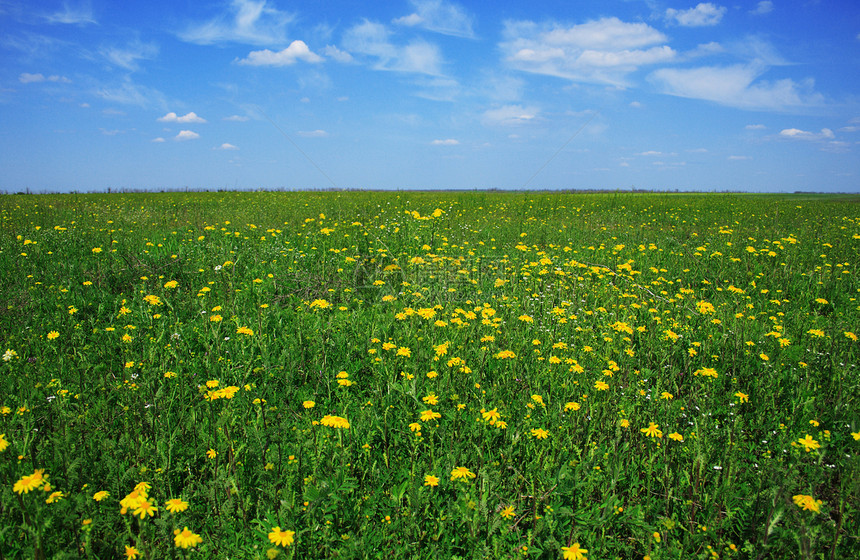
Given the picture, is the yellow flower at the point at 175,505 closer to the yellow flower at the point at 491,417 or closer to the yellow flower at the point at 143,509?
the yellow flower at the point at 143,509

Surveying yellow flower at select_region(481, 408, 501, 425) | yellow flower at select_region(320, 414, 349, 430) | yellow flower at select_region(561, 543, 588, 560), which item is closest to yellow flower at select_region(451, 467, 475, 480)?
yellow flower at select_region(481, 408, 501, 425)

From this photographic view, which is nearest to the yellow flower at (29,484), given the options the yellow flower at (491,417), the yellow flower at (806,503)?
the yellow flower at (491,417)

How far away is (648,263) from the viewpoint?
7.18 m

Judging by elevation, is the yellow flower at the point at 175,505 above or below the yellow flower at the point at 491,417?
below

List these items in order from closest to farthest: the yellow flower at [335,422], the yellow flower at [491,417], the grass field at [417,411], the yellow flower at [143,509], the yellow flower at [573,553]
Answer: the yellow flower at [143,509]
the yellow flower at [573,553]
the grass field at [417,411]
the yellow flower at [335,422]
the yellow flower at [491,417]

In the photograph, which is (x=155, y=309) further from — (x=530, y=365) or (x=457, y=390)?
(x=530, y=365)

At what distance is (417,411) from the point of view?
2.82 m

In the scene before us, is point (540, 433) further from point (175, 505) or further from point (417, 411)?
point (175, 505)

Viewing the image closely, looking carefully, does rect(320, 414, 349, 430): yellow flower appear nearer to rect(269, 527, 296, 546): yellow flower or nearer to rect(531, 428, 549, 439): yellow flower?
rect(269, 527, 296, 546): yellow flower

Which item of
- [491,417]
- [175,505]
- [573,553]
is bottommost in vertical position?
[573,553]

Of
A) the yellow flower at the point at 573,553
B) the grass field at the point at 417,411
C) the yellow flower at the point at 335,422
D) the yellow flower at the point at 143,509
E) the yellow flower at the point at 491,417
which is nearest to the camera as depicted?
the yellow flower at the point at 143,509

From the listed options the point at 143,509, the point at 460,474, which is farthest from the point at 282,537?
the point at 460,474

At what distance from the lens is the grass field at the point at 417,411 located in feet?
6.38

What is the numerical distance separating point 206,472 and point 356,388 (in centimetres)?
117
